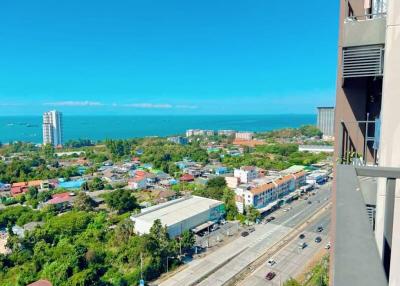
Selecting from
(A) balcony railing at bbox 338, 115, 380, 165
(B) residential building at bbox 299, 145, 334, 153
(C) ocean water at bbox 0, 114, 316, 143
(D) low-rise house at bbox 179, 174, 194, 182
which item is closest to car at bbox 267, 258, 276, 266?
(A) balcony railing at bbox 338, 115, 380, 165

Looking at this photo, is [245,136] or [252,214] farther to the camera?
[245,136]

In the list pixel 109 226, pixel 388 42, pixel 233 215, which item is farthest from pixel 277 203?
pixel 388 42

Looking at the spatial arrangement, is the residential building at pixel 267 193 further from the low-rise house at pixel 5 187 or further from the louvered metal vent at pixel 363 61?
the low-rise house at pixel 5 187

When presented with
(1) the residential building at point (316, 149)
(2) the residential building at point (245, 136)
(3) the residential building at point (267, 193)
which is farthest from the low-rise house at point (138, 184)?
(2) the residential building at point (245, 136)

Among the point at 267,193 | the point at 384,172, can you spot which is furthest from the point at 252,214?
the point at 384,172

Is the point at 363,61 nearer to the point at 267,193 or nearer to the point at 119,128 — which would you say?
the point at 267,193
